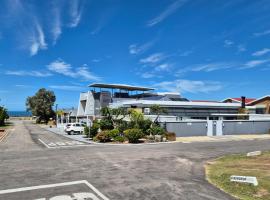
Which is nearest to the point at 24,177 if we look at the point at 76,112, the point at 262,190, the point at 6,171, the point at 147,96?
→ the point at 6,171

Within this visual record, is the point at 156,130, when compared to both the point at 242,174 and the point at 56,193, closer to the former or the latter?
the point at 242,174

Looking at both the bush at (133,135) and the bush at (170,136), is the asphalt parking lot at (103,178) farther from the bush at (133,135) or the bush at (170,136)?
the bush at (170,136)

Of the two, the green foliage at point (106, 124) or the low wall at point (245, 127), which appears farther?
the low wall at point (245, 127)

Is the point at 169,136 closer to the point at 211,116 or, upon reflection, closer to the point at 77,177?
the point at 77,177

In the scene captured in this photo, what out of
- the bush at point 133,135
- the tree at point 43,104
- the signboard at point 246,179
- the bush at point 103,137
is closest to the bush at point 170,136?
the bush at point 133,135

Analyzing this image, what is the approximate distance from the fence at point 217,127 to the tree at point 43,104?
240 feet

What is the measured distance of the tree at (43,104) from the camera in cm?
10269

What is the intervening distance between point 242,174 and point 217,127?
90.0ft

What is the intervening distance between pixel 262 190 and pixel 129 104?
42.8 metres

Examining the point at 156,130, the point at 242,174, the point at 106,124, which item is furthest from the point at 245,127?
the point at 242,174

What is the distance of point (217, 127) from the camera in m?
42.1

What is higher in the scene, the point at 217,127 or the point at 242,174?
the point at 217,127

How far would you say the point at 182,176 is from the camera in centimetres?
1507

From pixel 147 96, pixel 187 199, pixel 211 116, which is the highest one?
pixel 147 96
